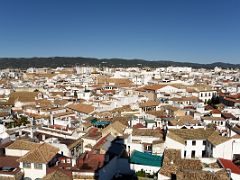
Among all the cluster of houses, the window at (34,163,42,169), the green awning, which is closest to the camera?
the window at (34,163,42,169)

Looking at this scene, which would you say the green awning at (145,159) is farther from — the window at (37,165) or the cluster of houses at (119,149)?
the window at (37,165)

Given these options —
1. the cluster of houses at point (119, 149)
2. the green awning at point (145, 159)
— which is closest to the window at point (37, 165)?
the cluster of houses at point (119, 149)

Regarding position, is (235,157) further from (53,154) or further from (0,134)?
(0,134)

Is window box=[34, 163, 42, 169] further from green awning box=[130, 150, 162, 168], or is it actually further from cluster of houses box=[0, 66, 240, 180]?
green awning box=[130, 150, 162, 168]

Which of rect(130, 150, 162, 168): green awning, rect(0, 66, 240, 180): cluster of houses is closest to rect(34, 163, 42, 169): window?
rect(0, 66, 240, 180): cluster of houses

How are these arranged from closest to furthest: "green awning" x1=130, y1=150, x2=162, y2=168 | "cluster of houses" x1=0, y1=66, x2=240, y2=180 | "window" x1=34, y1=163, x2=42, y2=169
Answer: "window" x1=34, y1=163, x2=42, y2=169
"cluster of houses" x1=0, y1=66, x2=240, y2=180
"green awning" x1=130, y1=150, x2=162, y2=168

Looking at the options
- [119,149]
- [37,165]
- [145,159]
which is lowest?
[145,159]

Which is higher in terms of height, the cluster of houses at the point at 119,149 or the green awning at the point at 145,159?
the cluster of houses at the point at 119,149

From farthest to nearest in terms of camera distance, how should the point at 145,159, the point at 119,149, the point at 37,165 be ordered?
1. the point at 119,149
2. the point at 145,159
3. the point at 37,165

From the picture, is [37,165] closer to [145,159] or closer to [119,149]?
[119,149]

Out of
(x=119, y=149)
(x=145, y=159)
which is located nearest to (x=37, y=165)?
(x=119, y=149)

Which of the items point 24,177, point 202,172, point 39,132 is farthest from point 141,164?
point 39,132

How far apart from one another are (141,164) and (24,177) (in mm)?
9939

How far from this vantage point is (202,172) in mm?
22641
